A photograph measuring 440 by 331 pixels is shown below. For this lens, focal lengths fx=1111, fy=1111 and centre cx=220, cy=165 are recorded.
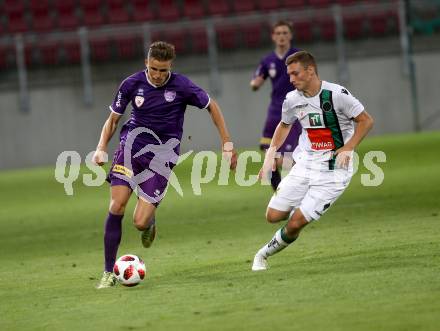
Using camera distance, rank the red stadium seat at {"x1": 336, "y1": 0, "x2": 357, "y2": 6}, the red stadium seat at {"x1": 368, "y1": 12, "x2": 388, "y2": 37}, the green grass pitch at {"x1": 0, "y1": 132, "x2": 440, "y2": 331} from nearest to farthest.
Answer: the green grass pitch at {"x1": 0, "y1": 132, "x2": 440, "y2": 331} < the red stadium seat at {"x1": 368, "y1": 12, "x2": 388, "y2": 37} < the red stadium seat at {"x1": 336, "y1": 0, "x2": 357, "y2": 6}

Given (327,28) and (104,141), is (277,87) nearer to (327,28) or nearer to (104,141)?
(104,141)

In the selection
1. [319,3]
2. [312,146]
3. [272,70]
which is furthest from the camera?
[319,3]

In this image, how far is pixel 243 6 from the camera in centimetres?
2881

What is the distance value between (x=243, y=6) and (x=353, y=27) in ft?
10.1

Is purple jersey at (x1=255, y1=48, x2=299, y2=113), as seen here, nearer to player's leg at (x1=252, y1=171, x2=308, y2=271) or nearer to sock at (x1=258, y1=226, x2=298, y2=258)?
player's leg at (x1=252, y1=171, x2=308, y2=271)

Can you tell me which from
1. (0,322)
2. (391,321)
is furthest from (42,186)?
(391,321)

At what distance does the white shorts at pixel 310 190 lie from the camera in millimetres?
9460

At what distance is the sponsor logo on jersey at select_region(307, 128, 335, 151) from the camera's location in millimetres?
9680

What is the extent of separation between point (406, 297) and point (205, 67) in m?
20.0

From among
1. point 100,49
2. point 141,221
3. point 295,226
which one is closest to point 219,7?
point 100,49

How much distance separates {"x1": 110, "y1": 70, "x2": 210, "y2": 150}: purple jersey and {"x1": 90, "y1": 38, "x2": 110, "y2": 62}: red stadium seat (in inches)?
678

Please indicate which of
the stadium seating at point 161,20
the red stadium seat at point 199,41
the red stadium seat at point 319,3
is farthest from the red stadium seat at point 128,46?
the red stadium seat at point 319,3

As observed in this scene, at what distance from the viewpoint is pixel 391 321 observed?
6672 mm

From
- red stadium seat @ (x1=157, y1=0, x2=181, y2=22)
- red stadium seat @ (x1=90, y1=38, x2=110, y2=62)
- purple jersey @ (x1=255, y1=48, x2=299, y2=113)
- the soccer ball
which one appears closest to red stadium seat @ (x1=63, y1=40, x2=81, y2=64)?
red stadium seat @ (x1=90, y1=38, x2=110, y2=62)
